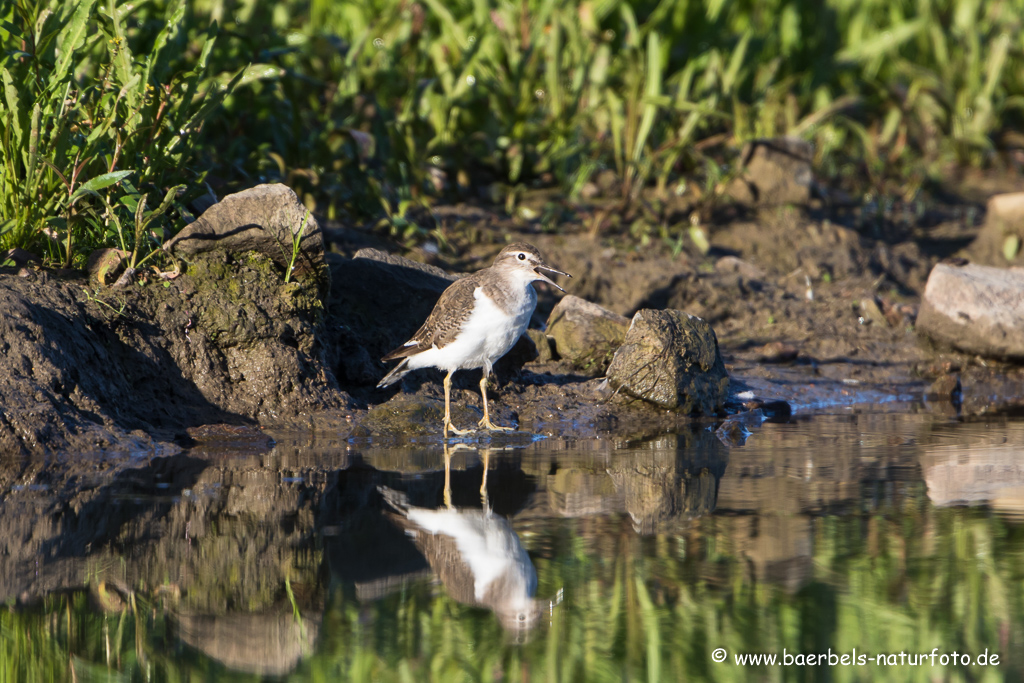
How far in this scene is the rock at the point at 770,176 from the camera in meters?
9.73

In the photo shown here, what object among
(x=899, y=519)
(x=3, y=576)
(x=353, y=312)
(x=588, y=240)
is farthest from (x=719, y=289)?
(x=3, y=576)

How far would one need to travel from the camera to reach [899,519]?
4.13m

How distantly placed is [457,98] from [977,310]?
4.43 m

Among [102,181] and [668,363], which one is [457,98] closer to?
[668,363]

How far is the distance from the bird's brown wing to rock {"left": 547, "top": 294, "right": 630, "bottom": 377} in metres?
1.04

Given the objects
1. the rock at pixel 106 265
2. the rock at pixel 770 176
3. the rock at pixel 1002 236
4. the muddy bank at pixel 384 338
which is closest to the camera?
the muddy bank at pixel 384 338

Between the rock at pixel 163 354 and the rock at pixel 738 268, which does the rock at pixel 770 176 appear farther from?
the rock at pixel 163 354

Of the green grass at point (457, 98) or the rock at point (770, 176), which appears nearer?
the green grass at point (457, 98)

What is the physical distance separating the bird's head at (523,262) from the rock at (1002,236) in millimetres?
4986

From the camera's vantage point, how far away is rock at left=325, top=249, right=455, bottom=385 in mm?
6836

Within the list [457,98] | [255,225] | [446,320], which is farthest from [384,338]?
[457,98]

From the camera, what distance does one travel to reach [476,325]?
6086 mm

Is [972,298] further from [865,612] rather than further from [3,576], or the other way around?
[3,576]

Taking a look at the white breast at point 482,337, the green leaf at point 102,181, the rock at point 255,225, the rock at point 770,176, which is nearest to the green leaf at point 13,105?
the green leaf at point 102,181
